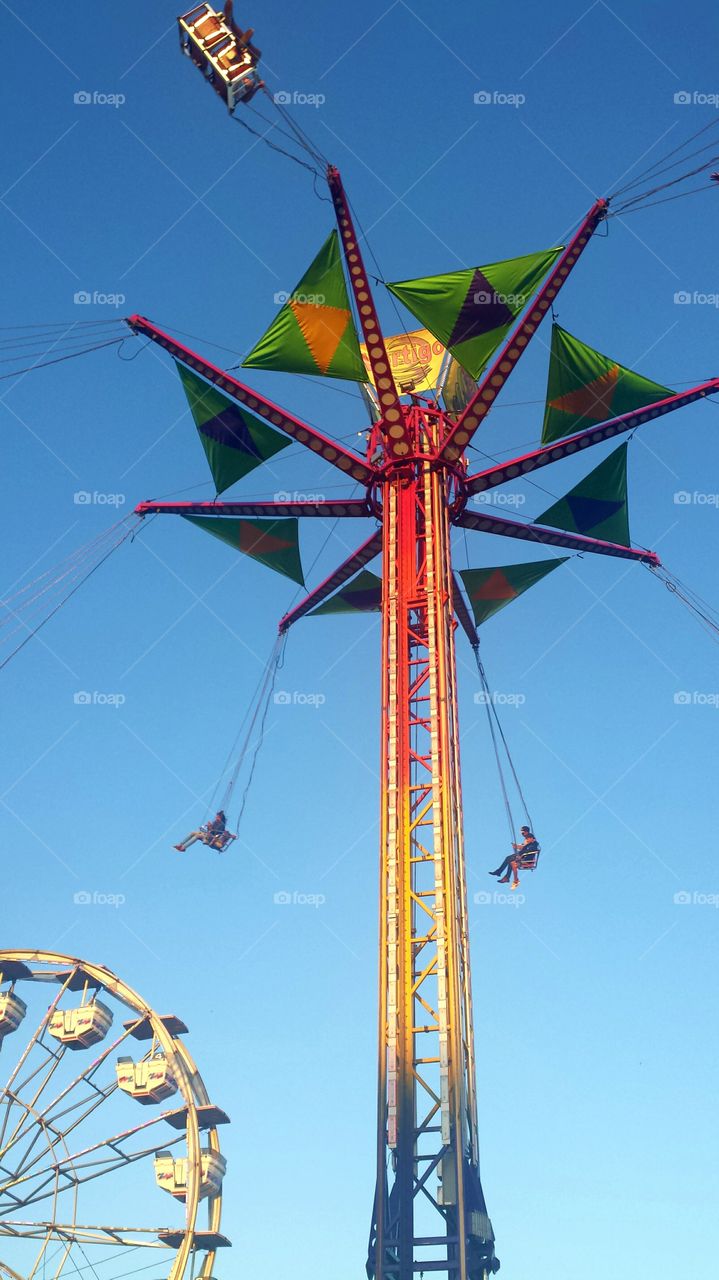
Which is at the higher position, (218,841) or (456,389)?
(456,389)

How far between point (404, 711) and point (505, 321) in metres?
6.45

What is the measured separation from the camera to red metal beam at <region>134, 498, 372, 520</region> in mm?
22906

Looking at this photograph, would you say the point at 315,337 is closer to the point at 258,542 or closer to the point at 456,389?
the point at 456,389

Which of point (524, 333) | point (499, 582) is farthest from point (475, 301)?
point (499, 582)

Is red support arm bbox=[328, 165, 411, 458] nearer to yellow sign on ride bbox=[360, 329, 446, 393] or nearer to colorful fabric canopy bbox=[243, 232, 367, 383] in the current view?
colorful fabric canopy bbox=[243, 232, 367, 383]

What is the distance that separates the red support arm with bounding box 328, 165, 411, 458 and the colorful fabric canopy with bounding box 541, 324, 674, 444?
2575mm

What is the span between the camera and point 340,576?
23.8m

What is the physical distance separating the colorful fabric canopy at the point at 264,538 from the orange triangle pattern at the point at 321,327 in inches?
126

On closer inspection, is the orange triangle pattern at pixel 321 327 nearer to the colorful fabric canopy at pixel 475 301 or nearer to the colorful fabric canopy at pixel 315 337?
the colorful fabric canopy at pixel 315 337

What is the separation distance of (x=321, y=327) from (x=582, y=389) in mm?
4208

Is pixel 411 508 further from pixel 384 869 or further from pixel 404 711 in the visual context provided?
pixel 384 869

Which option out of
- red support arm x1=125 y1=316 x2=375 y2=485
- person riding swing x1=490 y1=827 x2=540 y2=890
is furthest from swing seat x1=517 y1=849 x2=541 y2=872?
red support arm x1=125 y1=316 x2=375 y2=485

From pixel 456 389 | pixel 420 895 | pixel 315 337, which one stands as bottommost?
pixel 420 895

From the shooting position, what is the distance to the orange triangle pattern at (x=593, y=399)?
73.7ft
